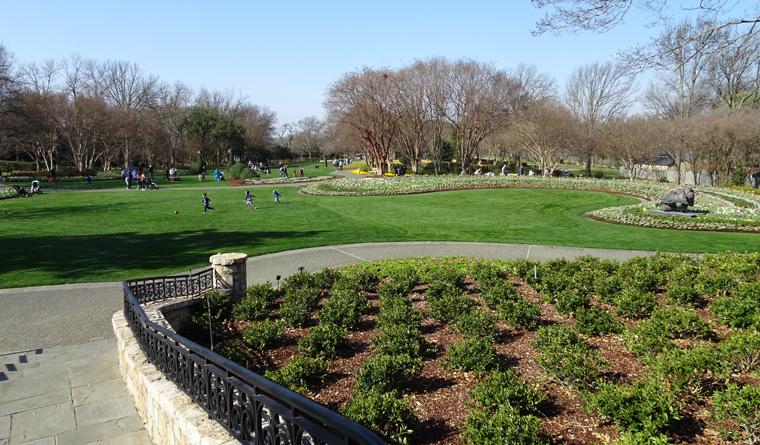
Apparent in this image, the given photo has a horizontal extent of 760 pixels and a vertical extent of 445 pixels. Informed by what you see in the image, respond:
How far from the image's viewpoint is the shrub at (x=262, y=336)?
630 cm

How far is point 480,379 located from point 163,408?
3.28 metres

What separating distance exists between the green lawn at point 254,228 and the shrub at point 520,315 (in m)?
8.71

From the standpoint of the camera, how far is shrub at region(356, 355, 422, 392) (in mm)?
4820

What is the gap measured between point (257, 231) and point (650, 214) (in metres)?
15.9

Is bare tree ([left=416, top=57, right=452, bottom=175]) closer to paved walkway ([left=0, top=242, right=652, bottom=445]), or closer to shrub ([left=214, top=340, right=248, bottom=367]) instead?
paved walkway ([left=0, top=242, right=652, bottom=445])

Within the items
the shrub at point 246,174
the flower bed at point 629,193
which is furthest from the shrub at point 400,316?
the shrub at point 246,174

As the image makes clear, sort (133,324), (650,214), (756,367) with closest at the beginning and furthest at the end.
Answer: (756,367)
(133,324)
(650,214)

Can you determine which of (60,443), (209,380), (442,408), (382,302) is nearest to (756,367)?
(442,408)

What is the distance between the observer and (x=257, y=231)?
687 inches

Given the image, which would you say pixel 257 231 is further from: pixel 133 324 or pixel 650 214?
pixel 650 214

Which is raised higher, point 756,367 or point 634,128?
point 634,128

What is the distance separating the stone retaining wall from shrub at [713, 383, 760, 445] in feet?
13.0

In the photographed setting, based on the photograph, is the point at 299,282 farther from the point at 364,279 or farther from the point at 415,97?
the point at 415,97

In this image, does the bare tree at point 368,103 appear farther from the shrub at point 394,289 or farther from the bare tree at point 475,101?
the shrub at point 394,289
